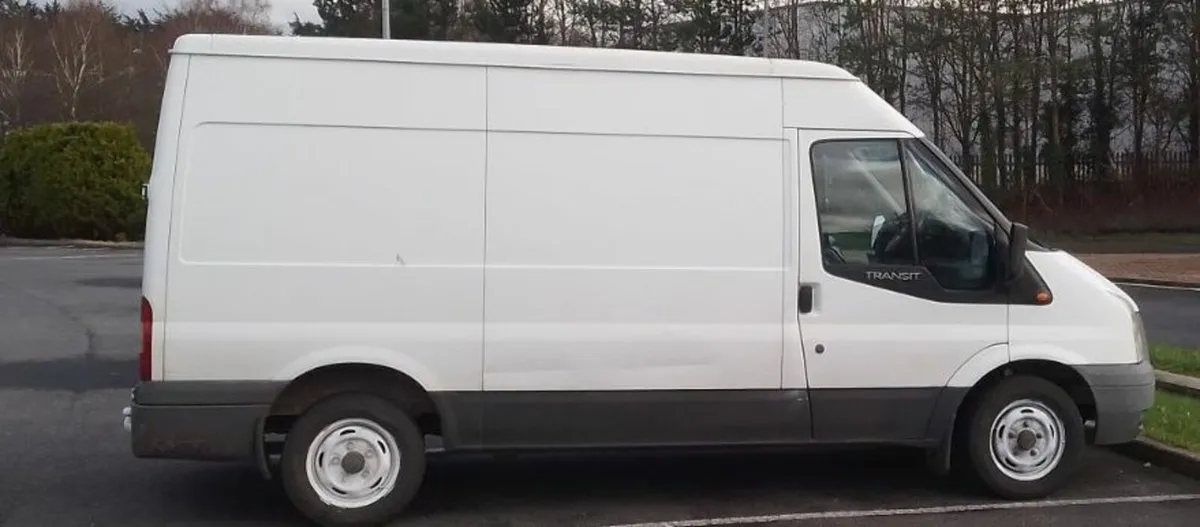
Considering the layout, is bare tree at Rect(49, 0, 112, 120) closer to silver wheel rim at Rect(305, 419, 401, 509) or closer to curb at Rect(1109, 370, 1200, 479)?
silver wheel rim at Rect(305, 419, 401, 509)

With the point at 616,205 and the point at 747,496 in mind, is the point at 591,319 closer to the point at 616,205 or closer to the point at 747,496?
the point at 616,205

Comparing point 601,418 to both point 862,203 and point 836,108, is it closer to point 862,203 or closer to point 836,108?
point 862,203

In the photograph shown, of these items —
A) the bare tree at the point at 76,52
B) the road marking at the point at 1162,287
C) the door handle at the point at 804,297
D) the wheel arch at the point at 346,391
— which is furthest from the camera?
the bare tree at the point at 76,52

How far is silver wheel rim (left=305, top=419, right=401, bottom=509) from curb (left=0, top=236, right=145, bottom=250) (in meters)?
26.3

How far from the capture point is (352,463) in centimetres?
609

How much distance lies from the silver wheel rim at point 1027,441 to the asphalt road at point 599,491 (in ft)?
0.63

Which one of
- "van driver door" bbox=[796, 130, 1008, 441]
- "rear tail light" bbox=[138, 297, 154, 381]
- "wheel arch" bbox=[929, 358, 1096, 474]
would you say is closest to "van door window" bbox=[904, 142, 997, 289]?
"van driver door" bbox=[796, 130, 1008, 441]

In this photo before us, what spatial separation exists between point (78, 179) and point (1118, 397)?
96.2 feet

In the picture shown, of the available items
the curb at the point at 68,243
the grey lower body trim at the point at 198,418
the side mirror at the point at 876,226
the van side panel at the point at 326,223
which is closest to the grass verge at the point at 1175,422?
the side mirror at the point at 876,226

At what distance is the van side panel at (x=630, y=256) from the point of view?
6.07m

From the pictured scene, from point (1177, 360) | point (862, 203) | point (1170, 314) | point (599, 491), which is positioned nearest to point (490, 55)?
point (862, 203)

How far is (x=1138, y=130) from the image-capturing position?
A: 3089cm

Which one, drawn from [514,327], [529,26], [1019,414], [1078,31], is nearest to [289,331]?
[514,327]

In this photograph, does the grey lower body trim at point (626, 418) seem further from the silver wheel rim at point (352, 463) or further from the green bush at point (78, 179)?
the green bush at point (78, 179)
